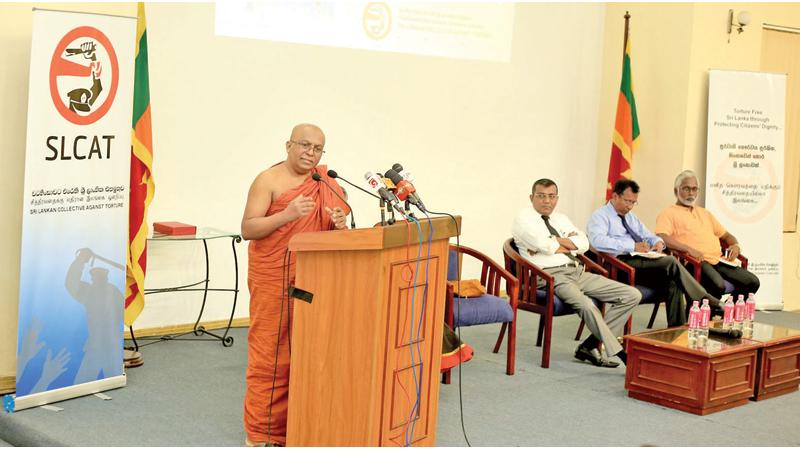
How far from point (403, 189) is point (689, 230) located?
4049 mm

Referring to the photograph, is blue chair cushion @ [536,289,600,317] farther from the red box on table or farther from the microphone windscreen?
the microphone windscreen

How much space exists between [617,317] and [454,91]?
92.5 inches

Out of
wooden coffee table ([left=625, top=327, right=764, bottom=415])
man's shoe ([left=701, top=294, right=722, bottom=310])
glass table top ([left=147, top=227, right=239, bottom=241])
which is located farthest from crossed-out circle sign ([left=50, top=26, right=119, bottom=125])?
man's shoe ([left=701, top=294, right=722, bottom=310])

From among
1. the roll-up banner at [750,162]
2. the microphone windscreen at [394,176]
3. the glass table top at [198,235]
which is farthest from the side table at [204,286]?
the roll-up banner at [750,162]

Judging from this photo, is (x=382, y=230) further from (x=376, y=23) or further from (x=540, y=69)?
(x=540, y=69)

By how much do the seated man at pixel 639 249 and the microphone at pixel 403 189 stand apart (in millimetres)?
3192

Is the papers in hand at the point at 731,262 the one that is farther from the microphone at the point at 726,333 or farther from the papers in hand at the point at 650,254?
the microphone at the point at 726,333

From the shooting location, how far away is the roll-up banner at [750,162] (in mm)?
7824

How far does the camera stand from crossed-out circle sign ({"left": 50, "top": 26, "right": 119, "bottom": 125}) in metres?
4.34

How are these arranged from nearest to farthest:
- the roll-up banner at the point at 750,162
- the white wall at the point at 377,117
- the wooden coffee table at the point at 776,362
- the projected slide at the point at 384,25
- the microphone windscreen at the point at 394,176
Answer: the microphone windscreen at the point at 394,176 < the wooden coffee table at the point at 776,362 < the white wall at the point at 377,117 < the projected slide at the point at 384,25 < the roll-up banner at the point at 750,162

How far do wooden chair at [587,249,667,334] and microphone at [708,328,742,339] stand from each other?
0.83m

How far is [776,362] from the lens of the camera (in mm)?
5281

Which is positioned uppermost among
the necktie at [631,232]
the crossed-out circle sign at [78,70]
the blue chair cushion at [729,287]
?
the crossed-out circle sign at [78,70]

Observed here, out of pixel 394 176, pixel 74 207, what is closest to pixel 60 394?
pixel 74 207
